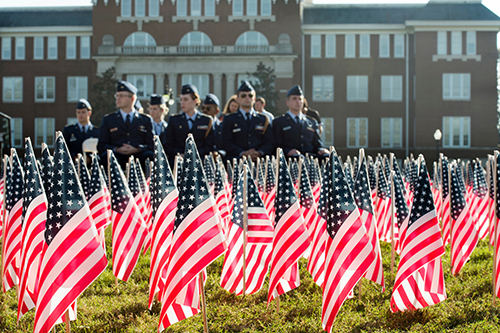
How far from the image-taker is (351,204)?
4.57m

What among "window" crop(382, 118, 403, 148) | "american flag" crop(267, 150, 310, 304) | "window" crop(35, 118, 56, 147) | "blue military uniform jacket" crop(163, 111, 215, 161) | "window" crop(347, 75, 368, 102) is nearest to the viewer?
"american flag" crop(267, 150, 310, 304)

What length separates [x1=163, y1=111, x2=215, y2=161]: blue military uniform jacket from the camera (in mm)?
10188

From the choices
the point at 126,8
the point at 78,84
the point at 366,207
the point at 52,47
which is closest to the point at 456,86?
the point at 126,8

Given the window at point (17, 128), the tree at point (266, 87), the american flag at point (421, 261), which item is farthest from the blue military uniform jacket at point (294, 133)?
the window at point (17, 128)

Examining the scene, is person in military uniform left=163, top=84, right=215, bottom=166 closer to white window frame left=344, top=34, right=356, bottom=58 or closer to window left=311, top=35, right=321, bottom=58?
window left=311, top=35, right=321, bottom=58

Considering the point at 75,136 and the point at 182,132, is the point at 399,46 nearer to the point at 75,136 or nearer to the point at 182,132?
the point at 75,136

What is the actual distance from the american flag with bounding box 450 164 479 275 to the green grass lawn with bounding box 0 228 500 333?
0.44 metres

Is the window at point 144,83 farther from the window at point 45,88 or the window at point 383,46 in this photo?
the window at point 383,46

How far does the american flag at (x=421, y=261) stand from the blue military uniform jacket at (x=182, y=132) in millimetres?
5850

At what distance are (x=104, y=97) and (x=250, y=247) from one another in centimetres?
3393

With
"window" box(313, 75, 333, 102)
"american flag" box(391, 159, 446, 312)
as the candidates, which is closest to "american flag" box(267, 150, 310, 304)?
"american flag" box(391, 159, 446, 312)

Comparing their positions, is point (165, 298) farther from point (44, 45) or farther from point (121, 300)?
point (44, 45)

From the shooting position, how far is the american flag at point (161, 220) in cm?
496

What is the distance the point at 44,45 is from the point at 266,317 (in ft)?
139
